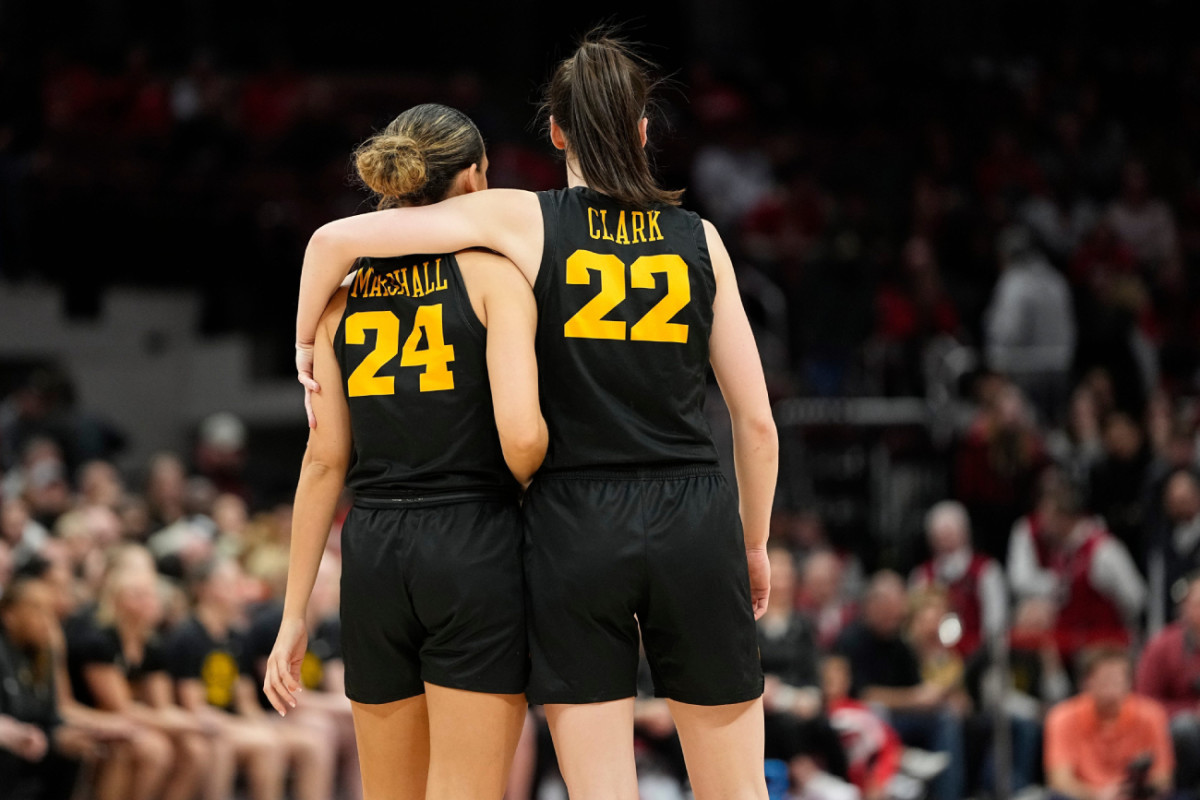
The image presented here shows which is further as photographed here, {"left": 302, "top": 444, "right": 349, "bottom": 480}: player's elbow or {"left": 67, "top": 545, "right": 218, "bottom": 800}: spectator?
{"left": 67, "top": 545, "right": 218, "bottom": 800}: spectator

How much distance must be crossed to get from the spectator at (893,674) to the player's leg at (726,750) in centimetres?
538

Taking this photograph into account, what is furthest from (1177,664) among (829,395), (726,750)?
(726,750)

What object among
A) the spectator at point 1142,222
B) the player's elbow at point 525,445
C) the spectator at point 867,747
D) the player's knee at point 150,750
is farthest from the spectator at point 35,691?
the spectator at point 1142,222

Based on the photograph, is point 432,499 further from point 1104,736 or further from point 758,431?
point 1104,736

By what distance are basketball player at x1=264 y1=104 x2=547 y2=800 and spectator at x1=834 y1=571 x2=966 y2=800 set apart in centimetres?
554

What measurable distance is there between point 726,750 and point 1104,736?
5.22 m

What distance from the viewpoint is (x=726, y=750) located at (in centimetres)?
327

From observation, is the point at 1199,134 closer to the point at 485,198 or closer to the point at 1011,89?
the point at 1011,89

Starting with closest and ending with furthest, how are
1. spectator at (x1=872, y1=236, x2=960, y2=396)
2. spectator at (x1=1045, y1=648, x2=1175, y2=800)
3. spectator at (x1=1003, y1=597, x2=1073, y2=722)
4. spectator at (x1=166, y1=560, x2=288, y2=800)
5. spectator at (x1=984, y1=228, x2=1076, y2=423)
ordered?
spectator at (x1=1045, y1=648, x2=1175, y2=800)
spectator at (x1=166, y1=560, x2=288, y2=800)
spectator at (x1=1003, y1=597, x2=1073, y2=722)
spectator at (x1=984, y1=228, x2=1076, y2=423)
spectator at (x1=872, y1=236, x2=960, y2=396)

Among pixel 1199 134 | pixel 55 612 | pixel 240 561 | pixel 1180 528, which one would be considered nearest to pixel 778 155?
pixel 1199 134

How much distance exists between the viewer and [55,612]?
7539 millimetres

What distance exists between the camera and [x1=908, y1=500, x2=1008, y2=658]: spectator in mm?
9492

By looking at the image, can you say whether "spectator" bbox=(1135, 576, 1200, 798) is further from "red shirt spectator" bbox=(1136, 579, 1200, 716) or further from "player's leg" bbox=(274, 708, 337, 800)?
"player's leg" bbox=(274, 708, 337, 800)

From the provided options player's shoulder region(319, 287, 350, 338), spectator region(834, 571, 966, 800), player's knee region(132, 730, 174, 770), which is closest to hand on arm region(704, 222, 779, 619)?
player's shoulder region(319, 287, 350, 338)
